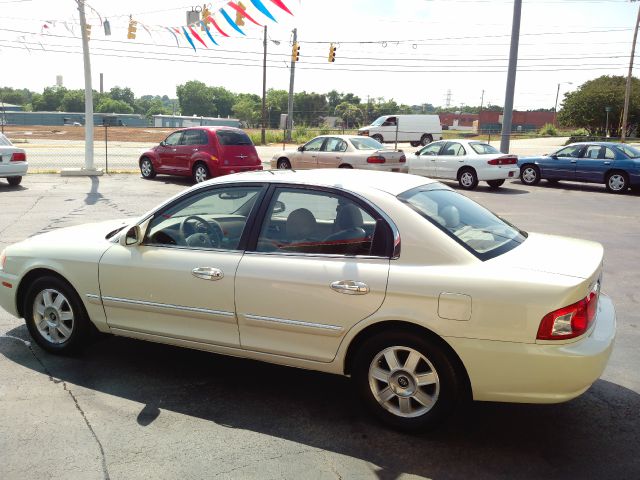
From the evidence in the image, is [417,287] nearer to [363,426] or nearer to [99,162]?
[363,426]

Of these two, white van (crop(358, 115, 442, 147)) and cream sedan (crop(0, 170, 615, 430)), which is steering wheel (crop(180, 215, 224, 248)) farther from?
white van (crop(358, 115, 442, 147))

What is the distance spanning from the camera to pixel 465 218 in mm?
3994

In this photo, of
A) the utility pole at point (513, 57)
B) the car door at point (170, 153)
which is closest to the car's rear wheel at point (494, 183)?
the utility pole at point (513, 57)

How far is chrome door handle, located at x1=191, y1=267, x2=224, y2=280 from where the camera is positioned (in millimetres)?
3931

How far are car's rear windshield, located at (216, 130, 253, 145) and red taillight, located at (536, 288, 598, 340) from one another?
14.5m

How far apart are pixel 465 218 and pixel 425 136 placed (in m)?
39.9

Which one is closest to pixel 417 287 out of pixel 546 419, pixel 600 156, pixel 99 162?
pixel 546 419

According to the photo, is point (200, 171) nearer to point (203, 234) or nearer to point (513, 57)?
point (513, 57)

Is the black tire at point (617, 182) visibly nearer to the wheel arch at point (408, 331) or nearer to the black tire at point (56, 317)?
the wheel arch at point (408, 331)

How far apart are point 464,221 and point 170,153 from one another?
49.5 ft

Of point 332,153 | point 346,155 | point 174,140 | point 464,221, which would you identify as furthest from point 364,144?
point 464,221

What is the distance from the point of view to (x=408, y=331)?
347 cm

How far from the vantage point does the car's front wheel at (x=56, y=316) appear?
15.0 ft

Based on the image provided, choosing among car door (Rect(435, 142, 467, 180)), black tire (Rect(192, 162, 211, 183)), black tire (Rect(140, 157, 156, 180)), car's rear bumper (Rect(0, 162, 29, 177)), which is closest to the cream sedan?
car's rear bumper (Rect(0, 162, 29, 177))
